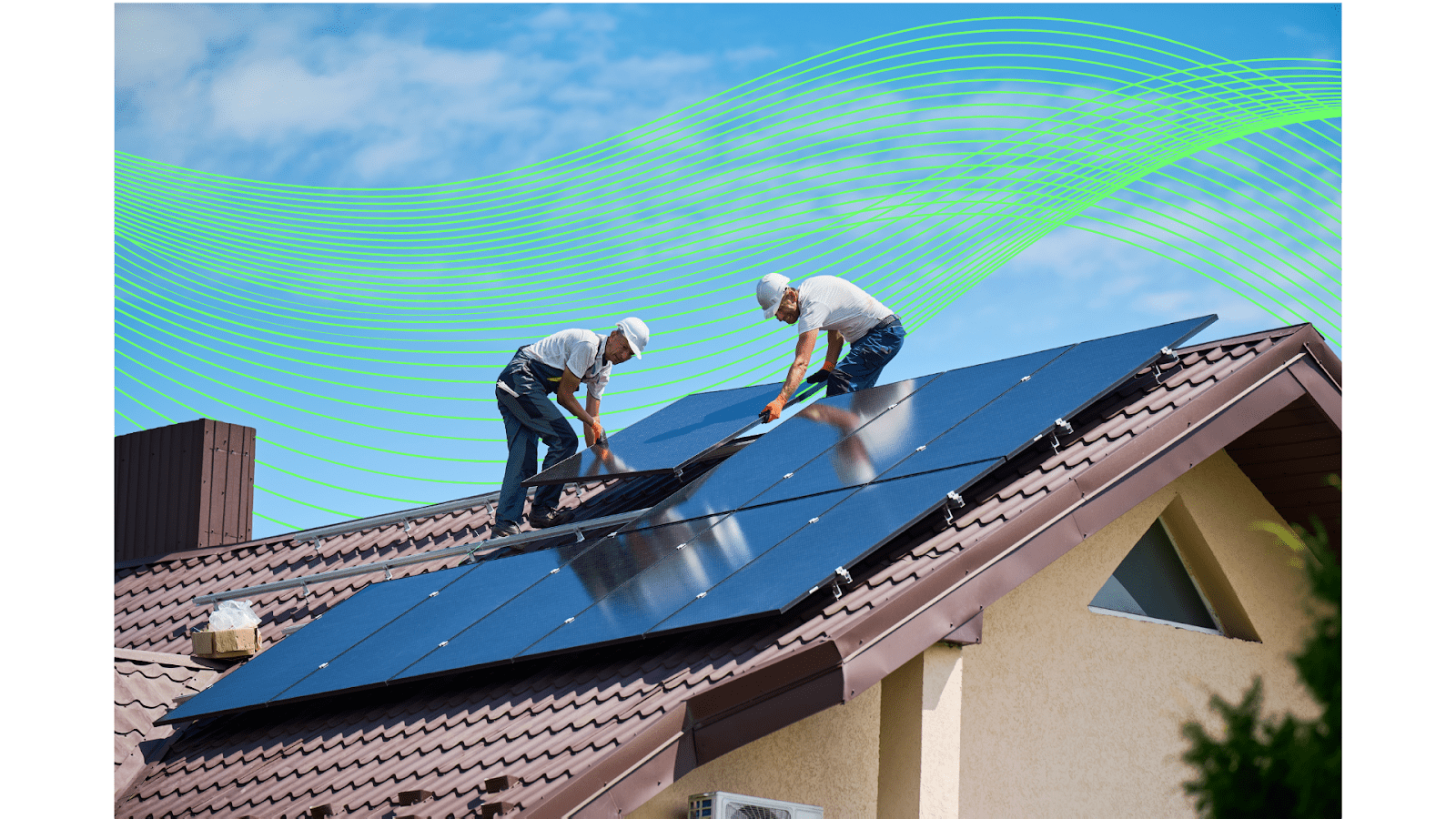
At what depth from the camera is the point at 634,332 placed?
35.9ft

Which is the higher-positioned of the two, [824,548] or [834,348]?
[834,348]

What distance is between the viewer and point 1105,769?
305 inches

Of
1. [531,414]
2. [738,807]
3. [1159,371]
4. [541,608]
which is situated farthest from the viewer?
[531,414]

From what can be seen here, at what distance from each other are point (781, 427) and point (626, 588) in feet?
7.56

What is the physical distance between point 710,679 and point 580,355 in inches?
200

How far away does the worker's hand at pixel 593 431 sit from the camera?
11039 mm

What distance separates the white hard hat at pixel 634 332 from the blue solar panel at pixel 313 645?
8.28 feet

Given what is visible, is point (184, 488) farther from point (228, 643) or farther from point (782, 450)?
point (782, 450)

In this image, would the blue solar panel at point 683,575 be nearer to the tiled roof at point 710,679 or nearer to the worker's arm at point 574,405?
the tiled roof at point 710,679

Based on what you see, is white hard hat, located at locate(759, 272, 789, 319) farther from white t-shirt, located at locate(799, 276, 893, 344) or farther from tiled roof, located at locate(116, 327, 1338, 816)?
tiled roof, located at locate(116, 327, 1338, 816)

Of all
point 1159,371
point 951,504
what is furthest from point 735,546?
point 1159,371

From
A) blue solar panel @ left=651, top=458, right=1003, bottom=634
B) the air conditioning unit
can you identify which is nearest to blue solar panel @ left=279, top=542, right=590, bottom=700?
blue solar panel @ left=651, top=458, right=1003, bottom=634

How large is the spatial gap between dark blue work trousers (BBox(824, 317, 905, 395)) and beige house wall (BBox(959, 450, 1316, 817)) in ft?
9.33
